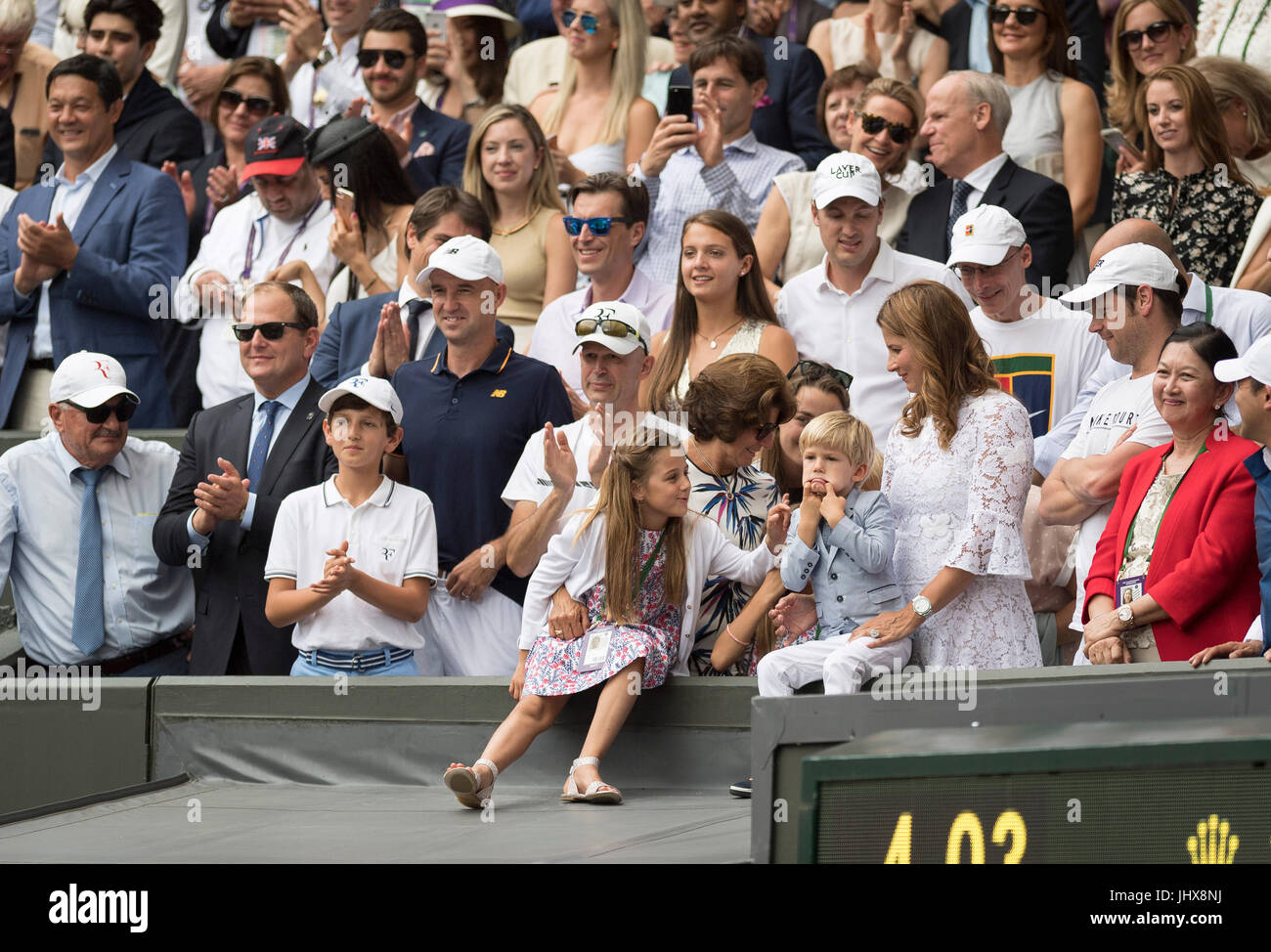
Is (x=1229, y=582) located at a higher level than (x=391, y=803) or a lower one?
higher

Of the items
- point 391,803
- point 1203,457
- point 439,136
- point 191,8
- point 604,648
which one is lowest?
point 391,803

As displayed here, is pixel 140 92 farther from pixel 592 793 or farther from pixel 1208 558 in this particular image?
pixel 1208 558

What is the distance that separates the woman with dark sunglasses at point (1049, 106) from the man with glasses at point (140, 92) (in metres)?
5.17

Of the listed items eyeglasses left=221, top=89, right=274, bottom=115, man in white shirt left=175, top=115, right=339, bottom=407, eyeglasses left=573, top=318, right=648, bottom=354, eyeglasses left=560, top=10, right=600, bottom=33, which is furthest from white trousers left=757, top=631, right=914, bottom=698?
eyeglasses left=221, top=89, right=274, bottom=115

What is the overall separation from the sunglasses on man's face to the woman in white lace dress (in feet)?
12.5

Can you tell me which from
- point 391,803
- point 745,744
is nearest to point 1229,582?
point 745,744

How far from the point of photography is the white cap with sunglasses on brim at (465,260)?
8.30m

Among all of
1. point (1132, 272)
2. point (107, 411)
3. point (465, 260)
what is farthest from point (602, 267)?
point (1132, 272)

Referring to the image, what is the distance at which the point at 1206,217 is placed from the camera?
881cm

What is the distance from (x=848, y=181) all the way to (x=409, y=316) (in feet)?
7.47

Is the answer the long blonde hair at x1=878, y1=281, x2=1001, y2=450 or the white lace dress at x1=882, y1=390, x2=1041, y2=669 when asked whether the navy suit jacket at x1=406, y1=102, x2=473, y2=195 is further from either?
the white lace dress at x1=882, y1=390, x2=1041, y2=669
